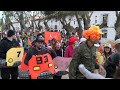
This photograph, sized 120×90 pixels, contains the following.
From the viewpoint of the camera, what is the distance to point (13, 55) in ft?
16.5

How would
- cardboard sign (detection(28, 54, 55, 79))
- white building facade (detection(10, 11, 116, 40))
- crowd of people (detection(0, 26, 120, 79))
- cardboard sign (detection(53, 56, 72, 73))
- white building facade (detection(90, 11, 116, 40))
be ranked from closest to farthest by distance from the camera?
crowd of people (detection(0, 26, 120, 79)) < cardboard sign (detection(28, 54, 55, 79)) < white building facade (detection(90, 11, 116, 40)) < cardboard sign (detection(53, 56, 72, 73)) < white building facade (detection(10, 11, 116, 40))

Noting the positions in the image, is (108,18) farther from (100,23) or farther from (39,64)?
(39,64)

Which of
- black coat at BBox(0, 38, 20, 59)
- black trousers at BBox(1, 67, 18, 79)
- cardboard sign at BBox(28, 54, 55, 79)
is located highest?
black coat at BBox(0, 38, 20, 59)

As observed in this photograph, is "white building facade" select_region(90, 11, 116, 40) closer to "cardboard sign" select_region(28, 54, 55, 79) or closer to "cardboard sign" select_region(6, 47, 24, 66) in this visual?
"cardboard sign" select_region(28, 54, 55, 79)

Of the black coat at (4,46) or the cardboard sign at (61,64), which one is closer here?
the black coat at (4,46)

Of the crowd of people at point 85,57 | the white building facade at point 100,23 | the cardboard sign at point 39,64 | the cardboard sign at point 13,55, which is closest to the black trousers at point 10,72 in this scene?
the crowd of people at point 85,57

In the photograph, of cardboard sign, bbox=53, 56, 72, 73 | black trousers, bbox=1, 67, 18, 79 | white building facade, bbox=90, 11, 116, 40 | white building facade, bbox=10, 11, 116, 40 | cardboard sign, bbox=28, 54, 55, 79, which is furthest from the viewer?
white building facade, bbox=10, 11, 116, 40

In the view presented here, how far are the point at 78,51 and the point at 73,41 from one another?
2.26m

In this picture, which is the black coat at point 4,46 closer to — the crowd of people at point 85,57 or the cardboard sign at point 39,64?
the crowd of people at point 85,57

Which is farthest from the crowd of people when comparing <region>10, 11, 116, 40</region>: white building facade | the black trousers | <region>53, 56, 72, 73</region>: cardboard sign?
<region>10, 11, 116, 40</region>: white building facade

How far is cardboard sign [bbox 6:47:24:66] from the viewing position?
496 cm

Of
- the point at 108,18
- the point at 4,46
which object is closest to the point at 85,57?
the point at 4,46

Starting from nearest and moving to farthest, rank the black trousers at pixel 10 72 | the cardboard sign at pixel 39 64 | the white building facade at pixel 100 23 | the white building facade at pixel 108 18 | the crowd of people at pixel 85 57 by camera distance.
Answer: the crowd of people at pixel 85 57
the cardboard sign at pixel 39 64
the white building facade at pixel 108 18
the black trousers at pixel 10 72
the white building facade at pixel 100 23

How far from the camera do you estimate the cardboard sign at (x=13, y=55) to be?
195 inches
